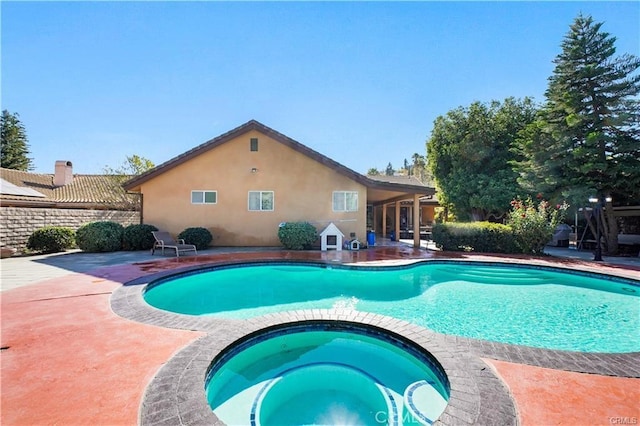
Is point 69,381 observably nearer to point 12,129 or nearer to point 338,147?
point 338,147

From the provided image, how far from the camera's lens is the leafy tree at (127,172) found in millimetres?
23639

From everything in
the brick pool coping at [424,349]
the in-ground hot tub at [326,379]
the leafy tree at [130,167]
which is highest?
the leafy tree at [130,167]

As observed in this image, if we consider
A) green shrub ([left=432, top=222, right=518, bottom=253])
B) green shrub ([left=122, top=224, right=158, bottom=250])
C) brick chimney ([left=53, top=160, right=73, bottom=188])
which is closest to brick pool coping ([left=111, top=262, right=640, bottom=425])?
green shrub ([left=122, top=224, right=158, bottom=250])

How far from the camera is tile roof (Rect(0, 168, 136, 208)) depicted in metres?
21.2

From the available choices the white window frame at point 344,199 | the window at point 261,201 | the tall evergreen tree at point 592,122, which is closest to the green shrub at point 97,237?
the window at point 261,201

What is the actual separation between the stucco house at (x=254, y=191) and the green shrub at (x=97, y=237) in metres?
2.28

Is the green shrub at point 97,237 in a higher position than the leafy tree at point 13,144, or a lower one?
lower

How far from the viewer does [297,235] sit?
13867 millimetres

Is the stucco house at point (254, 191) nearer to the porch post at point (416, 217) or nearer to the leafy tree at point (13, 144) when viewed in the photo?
the porch post at point (416, 217)

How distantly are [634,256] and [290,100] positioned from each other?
64.5 feet

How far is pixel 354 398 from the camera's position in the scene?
346 centimetres

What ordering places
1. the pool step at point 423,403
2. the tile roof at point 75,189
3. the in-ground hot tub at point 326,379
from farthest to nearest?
1. the tile roof at point 75,189
2. the in-ground hot tub at point 326,379
3. the pool step at point 423,403

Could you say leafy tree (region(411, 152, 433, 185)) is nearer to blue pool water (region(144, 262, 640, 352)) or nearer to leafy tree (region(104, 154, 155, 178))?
leafy tree (region(104, 154, 155, 178))

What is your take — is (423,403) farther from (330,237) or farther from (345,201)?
(345,201)
